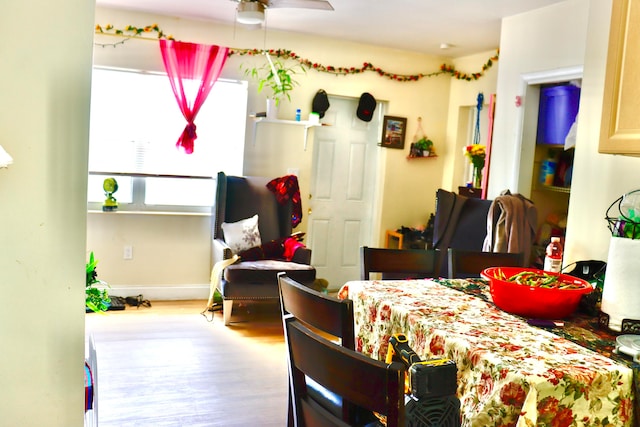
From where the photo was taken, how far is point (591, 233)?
9.02 ft

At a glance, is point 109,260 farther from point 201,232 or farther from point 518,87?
point 518,87

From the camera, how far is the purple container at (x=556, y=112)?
4.28 metres

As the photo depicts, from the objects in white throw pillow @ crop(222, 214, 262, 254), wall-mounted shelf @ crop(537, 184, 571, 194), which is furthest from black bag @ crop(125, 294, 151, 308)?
wall-mounted shelf @ crop(537, 184, 571, 194)

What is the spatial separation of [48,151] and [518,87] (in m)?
3.93

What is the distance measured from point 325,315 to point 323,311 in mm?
12

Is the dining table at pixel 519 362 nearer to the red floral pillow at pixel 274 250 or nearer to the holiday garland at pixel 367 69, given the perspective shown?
the red floral pillow at pixel 274 250

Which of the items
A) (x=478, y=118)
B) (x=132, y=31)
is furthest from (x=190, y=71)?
(x=478, y=118)

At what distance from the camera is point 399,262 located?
262 centimetres

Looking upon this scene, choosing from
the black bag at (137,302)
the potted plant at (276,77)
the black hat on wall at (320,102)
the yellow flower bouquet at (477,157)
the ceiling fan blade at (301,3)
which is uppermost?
the ceiling fan blade at (301,3)

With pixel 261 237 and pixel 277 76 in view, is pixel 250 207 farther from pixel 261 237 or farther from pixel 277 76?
pixel 277 76

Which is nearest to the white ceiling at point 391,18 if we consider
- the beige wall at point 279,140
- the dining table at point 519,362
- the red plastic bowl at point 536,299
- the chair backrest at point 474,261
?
the beige wall at point 279,140

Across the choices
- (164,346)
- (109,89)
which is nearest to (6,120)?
(164,346)

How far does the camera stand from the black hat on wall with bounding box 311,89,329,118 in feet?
18.4

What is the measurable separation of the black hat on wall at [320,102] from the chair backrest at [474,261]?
3235 mm
